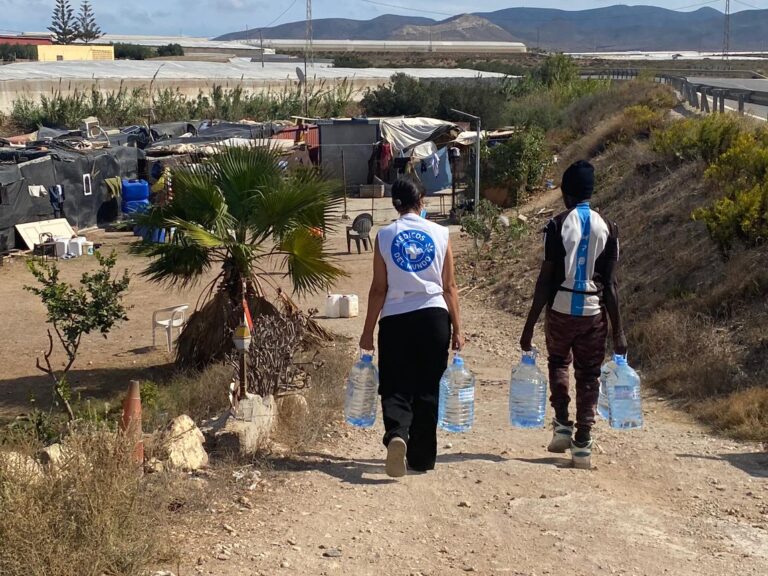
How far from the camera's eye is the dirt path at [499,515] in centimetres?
445

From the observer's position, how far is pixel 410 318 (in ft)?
17.6

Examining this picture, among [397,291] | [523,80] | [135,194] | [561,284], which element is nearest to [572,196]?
[561,284]

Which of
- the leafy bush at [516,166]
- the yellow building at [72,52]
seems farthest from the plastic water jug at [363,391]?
the yellow building at [72,52]

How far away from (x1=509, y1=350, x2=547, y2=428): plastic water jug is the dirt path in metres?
0.23

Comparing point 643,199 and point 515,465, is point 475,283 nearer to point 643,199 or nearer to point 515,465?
point 643,199

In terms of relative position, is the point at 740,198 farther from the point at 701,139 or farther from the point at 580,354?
the point at 580,354

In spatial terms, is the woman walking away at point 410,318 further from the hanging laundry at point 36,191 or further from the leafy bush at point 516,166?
the leafy bush at point 516,166

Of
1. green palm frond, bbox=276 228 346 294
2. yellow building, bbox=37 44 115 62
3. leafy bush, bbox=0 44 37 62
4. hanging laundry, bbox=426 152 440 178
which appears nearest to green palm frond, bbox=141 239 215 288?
green palm frond, bbox=276 228 346 294

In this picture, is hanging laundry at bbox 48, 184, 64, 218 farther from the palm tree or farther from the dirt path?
the dirt path

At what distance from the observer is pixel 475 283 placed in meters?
14.7

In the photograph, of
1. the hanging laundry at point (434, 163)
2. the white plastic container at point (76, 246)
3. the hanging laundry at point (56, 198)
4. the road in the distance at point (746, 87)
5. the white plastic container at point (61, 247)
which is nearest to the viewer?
the white plastic container at point (61, 247)

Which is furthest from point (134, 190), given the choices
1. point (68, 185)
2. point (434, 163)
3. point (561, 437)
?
point (561, 437)

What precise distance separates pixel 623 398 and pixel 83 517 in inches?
129

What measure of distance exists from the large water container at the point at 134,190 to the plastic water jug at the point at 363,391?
19798mm
